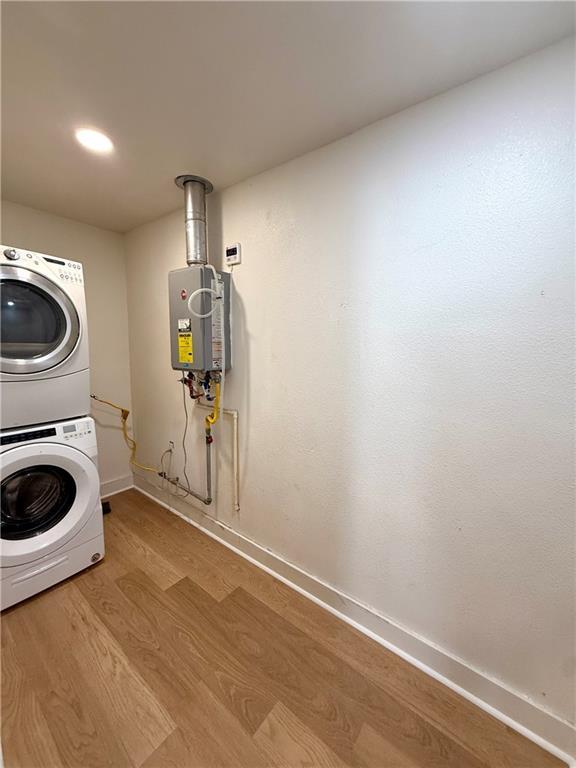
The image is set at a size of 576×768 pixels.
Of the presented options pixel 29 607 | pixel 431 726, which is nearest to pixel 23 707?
pixel 29 607

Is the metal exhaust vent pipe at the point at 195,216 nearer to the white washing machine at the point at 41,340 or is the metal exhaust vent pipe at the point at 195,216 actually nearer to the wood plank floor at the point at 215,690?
the white washing machine at the point at 41,340

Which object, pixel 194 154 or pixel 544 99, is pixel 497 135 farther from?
pixel 194 154

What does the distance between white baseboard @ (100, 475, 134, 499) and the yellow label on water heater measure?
5.10 feet

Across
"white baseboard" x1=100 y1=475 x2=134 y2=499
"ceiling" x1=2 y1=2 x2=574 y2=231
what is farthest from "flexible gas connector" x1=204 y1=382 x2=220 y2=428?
"white baseboard" x1=100 y1=475 x2=134 y2=499

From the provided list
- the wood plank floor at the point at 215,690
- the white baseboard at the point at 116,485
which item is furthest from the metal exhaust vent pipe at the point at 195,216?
the white baseboard at the point at 116,485

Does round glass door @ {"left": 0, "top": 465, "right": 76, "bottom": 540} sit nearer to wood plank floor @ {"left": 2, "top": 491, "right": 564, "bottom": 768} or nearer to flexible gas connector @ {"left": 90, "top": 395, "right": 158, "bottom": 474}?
wood plank floor @ {"left": 2, "top": 491, "right": 564, "bottom": 768}

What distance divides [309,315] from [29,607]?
6.54 feet

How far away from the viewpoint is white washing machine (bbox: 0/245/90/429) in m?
1.39

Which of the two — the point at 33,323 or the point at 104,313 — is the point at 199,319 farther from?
the point at 104,313

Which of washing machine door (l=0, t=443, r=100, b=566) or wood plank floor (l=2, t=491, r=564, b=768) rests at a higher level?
washing machine door (l=0, t=443, r=100, b=566)

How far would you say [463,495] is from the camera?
3.52 ft

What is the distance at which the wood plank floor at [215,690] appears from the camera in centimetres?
95

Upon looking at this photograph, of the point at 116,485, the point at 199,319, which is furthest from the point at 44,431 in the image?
the point at 116,485

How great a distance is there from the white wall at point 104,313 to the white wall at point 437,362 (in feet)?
4.57
